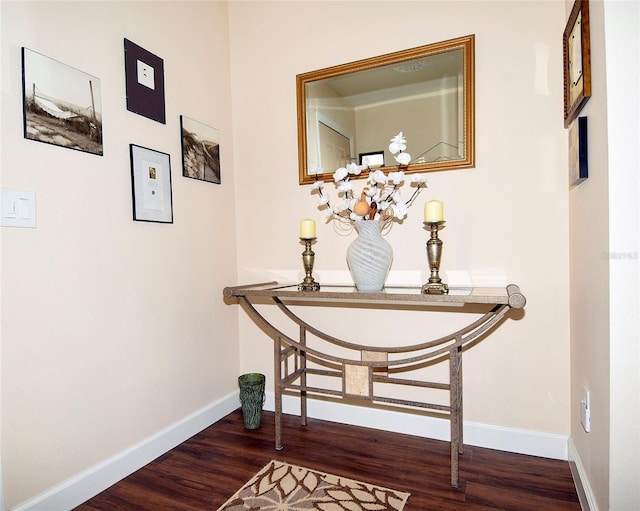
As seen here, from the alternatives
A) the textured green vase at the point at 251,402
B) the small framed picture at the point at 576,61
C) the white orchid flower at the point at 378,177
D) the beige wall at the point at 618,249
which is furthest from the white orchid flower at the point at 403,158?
the textured green vase at the point at 251,402

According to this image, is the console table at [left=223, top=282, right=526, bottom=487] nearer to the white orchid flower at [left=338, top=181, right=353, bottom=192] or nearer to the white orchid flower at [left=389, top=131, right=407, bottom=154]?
the white orchid flower at [left=338, top=181, right=353, bottom=192]

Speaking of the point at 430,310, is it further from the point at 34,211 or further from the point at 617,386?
the point at 34,211

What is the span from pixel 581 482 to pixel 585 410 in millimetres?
306

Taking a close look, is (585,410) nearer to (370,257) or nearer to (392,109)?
(370,257)

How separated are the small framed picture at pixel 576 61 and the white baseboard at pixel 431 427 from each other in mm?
1443

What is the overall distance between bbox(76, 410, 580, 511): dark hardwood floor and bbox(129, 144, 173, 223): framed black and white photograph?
116cm

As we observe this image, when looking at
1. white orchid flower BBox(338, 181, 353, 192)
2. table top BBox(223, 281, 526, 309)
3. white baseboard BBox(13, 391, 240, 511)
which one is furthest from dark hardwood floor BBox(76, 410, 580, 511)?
white orchid flower BBox(338, 181, 353, 192)

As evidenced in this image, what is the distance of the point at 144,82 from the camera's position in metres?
1.83

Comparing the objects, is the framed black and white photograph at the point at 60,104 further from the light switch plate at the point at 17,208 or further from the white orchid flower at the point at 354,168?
the white orchid flower at the point at 354,168

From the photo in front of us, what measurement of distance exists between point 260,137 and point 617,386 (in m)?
2.07

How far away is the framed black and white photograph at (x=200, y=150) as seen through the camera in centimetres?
208

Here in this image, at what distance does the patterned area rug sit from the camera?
1493mm

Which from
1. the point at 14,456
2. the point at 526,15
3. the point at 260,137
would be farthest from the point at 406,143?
the point at 14,456

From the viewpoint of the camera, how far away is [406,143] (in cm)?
202
